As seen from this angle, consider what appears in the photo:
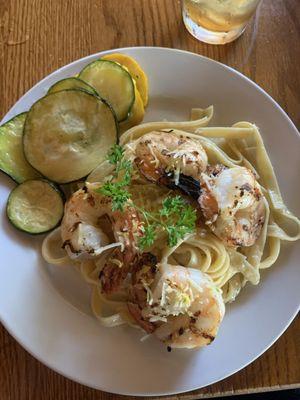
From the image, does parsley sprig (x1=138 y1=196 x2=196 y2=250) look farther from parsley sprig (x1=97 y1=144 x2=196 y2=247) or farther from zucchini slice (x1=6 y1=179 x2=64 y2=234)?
zucchini slice (x1=6 y1=179 x2=64 y2=234)

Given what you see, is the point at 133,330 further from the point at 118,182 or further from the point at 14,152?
the point at 14,152

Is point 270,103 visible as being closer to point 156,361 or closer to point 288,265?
point 288,265

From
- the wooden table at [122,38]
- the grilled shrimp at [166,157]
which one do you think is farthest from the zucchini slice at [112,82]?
the wooden table at [122,38]

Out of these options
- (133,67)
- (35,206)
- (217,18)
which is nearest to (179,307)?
(35,206)

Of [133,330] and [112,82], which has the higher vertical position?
[112,82]

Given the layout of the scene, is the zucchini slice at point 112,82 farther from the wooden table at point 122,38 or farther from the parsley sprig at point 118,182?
the wooden table at point 122,38

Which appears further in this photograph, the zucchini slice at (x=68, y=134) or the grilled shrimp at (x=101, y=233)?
the zucchini slice at (x=68, y=134)

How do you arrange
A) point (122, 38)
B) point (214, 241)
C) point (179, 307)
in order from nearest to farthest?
point (179, 307), point (214, 241), point (122, 38)
